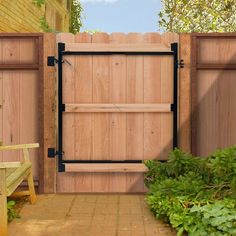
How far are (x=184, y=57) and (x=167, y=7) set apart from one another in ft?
45.0

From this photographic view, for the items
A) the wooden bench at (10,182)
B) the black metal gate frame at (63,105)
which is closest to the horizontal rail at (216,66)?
the black metal gate frame at (63,105)

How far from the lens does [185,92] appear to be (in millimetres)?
6816

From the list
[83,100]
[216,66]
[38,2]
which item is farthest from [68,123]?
[38,2]

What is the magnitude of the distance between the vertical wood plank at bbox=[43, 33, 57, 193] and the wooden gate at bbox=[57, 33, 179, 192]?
0.09m

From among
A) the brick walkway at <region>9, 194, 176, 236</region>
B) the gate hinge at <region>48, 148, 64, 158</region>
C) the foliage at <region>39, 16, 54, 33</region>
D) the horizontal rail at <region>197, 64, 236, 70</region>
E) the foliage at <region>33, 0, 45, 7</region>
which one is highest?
the foliage at <region>33, 0, 45, 7</region>

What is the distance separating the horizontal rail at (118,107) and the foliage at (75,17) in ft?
39.7

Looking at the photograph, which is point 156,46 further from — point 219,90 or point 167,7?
point 167,7

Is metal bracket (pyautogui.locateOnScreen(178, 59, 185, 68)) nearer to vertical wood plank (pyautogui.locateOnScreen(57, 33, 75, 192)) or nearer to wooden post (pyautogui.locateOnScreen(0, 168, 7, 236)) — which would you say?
vertical wood plank (pyautogui.locateOnScreen(57, 33, 75, 192))

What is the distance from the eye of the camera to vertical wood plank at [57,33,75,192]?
679 cm

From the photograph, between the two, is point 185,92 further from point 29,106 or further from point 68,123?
point 29,106

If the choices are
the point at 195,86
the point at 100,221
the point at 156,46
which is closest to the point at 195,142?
the point at 195,86

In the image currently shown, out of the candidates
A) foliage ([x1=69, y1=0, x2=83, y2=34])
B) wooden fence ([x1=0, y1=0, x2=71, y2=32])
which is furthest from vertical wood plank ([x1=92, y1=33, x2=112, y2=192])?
foliage ([x1=69, y1=0, x2=83, y2=34])

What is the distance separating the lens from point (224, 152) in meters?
5.30

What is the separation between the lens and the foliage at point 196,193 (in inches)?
178
